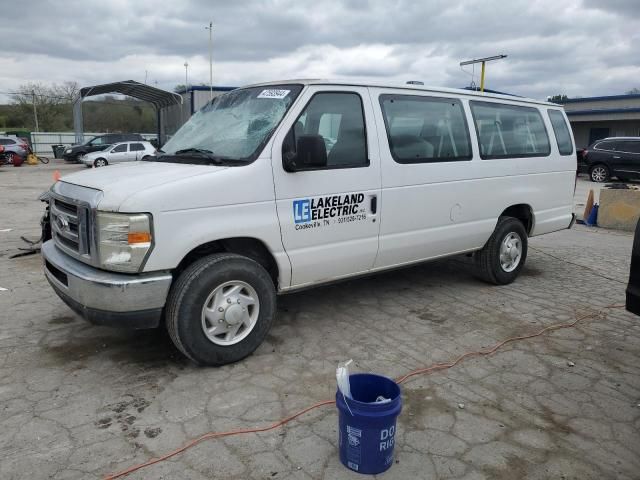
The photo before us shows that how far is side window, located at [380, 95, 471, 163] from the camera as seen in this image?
15.1ft

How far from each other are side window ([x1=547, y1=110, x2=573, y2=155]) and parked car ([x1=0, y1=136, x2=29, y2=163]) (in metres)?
27.4

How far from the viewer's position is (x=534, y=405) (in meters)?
3.42

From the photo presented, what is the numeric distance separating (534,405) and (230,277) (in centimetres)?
222

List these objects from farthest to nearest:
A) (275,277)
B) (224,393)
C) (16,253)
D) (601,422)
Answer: (16,253) < (275,277) < (224,393) < (601,422)

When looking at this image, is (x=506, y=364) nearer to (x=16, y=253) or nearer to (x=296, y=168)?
(x=296, y=168)

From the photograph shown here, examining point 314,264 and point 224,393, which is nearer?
point 224,393

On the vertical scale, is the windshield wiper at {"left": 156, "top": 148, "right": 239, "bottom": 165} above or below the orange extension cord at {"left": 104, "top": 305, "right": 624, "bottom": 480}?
above

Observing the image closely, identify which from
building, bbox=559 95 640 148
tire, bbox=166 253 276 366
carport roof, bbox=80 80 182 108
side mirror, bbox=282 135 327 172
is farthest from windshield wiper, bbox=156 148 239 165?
building, bbox=559 95 640 148

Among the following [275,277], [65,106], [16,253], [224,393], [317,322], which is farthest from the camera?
[65,106]

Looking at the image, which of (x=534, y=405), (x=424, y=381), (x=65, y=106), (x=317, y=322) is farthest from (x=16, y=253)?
(x=65, y=106)

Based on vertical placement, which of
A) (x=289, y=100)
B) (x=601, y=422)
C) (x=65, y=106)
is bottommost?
(x=601, y=422)

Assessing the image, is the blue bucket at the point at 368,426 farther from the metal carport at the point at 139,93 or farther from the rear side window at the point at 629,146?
the metal carport at the point at 139,93

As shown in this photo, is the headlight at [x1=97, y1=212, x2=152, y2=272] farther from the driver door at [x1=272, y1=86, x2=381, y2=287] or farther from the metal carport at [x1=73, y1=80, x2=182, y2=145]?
the metal carport at [x1=73, y1=80, x2=182, y2=145]

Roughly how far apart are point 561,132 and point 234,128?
4250mm
